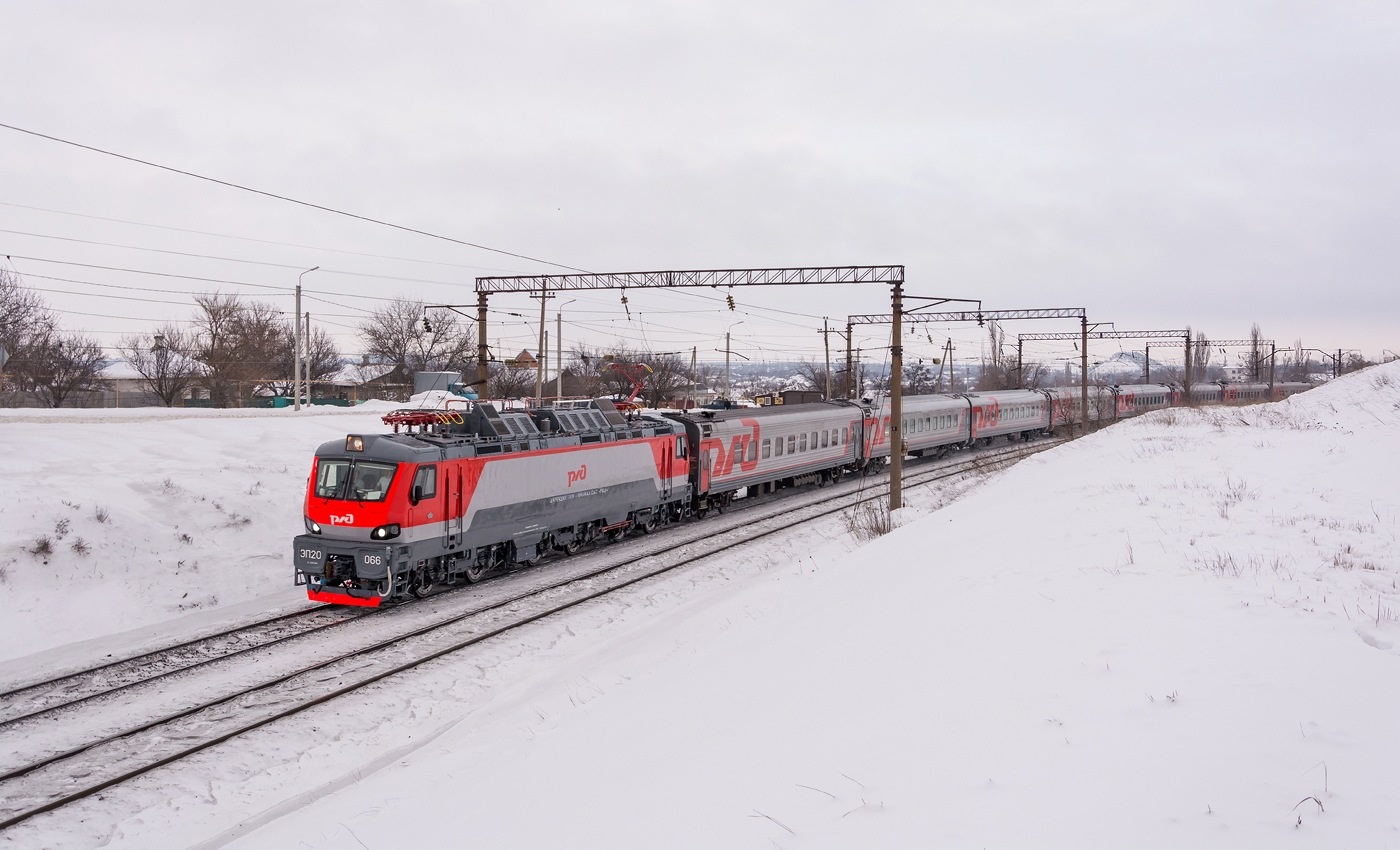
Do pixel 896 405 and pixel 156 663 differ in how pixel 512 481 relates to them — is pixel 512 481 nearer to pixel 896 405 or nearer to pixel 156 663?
pixel 156 663

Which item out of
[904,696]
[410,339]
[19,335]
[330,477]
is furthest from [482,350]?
[410,339]

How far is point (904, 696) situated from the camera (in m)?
6.72

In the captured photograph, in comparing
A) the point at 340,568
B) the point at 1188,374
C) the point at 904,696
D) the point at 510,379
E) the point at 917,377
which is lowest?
the point at 340,568

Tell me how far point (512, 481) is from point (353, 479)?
348cm

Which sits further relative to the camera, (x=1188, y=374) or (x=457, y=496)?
(x=1188, y=374)

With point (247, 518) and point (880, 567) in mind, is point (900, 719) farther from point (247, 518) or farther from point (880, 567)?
point (247, 518)

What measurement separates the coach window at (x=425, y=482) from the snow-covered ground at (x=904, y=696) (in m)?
3.52

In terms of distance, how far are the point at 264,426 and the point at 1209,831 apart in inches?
1197

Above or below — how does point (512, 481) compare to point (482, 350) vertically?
below

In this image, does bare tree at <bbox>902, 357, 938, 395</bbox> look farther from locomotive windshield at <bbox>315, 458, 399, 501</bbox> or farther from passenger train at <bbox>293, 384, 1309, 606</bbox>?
locomotive windshield at <bbox>315, 458, 399, 501</bbox>

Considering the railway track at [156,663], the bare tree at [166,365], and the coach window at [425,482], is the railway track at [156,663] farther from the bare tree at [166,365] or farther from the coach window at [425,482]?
the bare tree at [166,365]

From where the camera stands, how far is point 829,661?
26.7 feet

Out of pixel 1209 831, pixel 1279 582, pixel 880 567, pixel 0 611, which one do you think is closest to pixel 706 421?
pixel 880 567

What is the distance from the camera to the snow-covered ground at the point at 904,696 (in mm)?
4996
